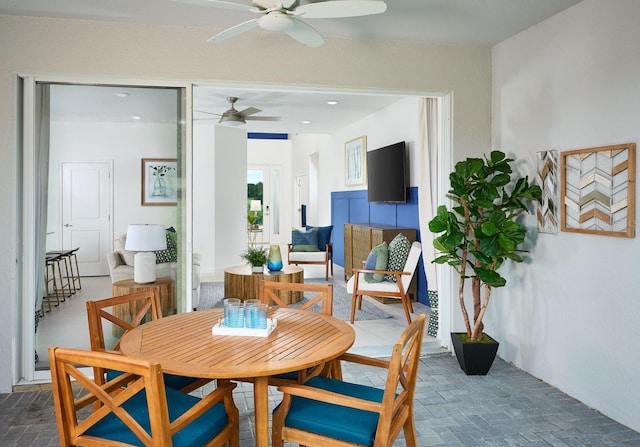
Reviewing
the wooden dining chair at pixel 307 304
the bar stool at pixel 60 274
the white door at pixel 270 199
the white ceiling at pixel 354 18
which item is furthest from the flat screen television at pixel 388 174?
the white door at pixel 270 199

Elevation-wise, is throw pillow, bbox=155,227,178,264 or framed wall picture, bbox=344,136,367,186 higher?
framed wall picture, bbox=344,136,367,186

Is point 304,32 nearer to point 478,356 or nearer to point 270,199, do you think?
point 478,356

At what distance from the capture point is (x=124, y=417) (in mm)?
1736

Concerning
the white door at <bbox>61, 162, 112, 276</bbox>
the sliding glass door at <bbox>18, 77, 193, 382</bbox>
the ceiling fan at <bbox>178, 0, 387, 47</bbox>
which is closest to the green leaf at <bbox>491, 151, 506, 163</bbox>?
the ceiling fan at <bbox>178, 0, 387, 47</bbox>

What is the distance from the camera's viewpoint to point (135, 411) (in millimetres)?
1989

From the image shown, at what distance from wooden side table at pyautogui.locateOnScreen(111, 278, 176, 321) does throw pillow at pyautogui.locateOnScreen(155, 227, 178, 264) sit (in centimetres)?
15

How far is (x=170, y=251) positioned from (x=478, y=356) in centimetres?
244

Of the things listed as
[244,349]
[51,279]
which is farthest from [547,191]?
[51,279]

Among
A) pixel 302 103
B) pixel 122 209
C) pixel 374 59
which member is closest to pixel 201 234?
pixel 302 103

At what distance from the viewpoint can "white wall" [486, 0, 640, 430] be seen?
2.89 metres

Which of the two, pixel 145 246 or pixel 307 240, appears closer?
pixel 145 246

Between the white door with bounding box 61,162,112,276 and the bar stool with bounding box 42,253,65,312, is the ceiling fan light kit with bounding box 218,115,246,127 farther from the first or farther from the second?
the bar stool with bounding box 42,253,65,312

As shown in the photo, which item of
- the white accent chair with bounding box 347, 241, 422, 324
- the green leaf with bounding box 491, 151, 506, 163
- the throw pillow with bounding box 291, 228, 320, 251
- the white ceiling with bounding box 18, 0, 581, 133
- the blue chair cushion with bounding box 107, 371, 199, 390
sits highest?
the white ceiling with bounding box 18, 0, 581, 133

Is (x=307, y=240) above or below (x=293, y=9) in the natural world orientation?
below
